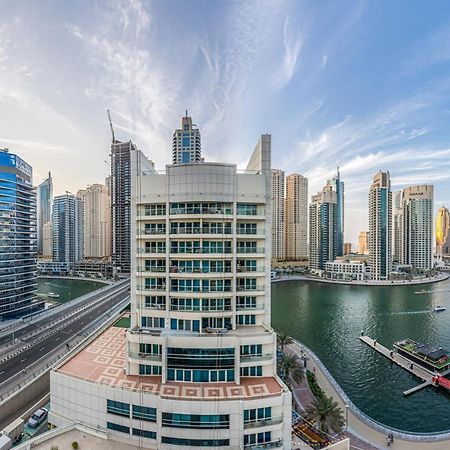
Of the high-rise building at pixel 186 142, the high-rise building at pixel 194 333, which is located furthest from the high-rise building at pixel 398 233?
the high-rise building at pixel 194 333

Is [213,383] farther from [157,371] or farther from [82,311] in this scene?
[82,311]

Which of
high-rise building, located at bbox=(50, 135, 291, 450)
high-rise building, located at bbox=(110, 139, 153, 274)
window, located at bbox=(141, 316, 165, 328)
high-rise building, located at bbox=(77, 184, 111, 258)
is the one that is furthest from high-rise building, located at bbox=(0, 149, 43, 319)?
high-rise building, located at bbox=(77, 184, 111, 258)

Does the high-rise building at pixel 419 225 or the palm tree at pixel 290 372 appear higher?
the high-rise building at pixel 419 225

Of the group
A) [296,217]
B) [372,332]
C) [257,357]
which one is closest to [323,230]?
[296,217]

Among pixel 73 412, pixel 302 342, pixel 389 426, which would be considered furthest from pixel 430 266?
pixel 73 412

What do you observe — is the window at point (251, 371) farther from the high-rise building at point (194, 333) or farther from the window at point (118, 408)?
the window at point (118, 408)

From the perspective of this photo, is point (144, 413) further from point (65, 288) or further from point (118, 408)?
point (65, 288)

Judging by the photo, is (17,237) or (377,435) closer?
(377,435)
